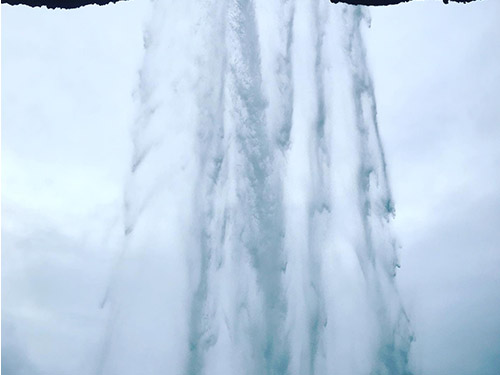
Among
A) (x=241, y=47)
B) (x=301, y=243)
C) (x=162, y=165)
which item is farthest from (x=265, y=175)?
(x=241, y=47)

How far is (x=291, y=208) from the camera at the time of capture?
1247 cm

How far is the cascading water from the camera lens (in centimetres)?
961

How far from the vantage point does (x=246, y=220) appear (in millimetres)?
11742

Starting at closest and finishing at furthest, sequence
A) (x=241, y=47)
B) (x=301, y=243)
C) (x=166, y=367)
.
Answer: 1. (x=166, y=367)
2. (x=301, y=243)
3. (x=241, y=47)

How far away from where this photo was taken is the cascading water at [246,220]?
961 centimetres

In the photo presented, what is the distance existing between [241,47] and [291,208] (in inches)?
191

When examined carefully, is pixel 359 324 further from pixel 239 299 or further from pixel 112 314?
pixel 112 314

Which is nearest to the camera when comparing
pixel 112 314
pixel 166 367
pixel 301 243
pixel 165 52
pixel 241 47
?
pixel 166 367

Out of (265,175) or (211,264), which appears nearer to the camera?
(211,264)

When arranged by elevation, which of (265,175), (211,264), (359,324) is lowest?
(359,324)

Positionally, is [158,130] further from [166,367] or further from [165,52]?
[166,367]

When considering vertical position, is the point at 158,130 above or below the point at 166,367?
above

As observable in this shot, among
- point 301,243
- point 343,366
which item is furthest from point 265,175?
point 343,366

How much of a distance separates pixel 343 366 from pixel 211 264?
374 centimetres
